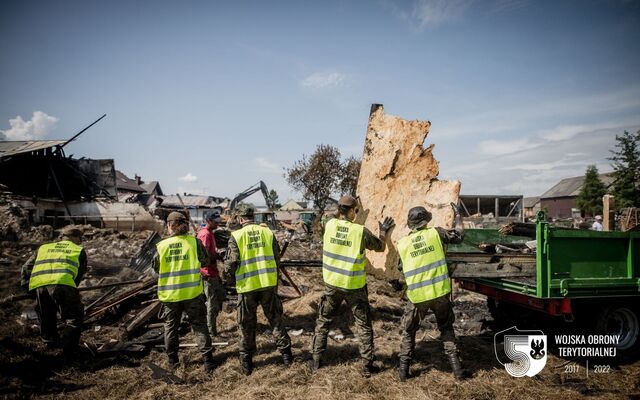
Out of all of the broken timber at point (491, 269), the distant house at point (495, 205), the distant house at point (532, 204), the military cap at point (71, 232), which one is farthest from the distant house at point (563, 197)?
the military cap at point (71, 232)

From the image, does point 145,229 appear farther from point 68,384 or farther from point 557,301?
point 557,301

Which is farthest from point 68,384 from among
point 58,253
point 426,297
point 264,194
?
point 264,194

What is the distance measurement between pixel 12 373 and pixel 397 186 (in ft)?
20.9

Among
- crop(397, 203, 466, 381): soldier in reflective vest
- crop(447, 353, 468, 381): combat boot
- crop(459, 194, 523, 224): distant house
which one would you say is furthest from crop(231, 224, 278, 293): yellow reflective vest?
crop(459, 194, 523, 224): distant house

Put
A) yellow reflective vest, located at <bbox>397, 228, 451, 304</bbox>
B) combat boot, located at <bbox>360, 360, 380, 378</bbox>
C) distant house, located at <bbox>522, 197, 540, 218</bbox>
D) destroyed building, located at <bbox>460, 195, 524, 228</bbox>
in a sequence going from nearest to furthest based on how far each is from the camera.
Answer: yellow reflective vest, located at <bbox>397, 228, 451, 304</bbox> < combat boot, located at <bbox>360, 360, 380, 378</bbox> < destroyed building, located at <bbox>460, 195, 524, 228</bbox> < distant house, located at <bbox>522, 197, 540, 218</bbox>

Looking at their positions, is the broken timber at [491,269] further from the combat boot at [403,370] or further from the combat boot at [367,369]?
the combat boot at [367,369]

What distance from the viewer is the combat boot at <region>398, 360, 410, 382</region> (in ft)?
12.2

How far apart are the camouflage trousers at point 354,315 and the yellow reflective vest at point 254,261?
0.71 metres

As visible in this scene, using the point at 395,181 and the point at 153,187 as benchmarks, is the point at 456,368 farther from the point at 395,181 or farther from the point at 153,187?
the point at 153,187

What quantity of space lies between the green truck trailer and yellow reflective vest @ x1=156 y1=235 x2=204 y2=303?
10.4ft

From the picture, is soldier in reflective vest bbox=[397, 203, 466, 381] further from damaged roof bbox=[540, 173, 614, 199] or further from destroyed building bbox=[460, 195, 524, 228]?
damaged roof bbox=[540, 173, 614, 199]

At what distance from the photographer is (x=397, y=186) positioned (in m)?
6.86

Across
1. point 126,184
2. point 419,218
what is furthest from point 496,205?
point 126,184

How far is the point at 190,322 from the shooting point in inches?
162
